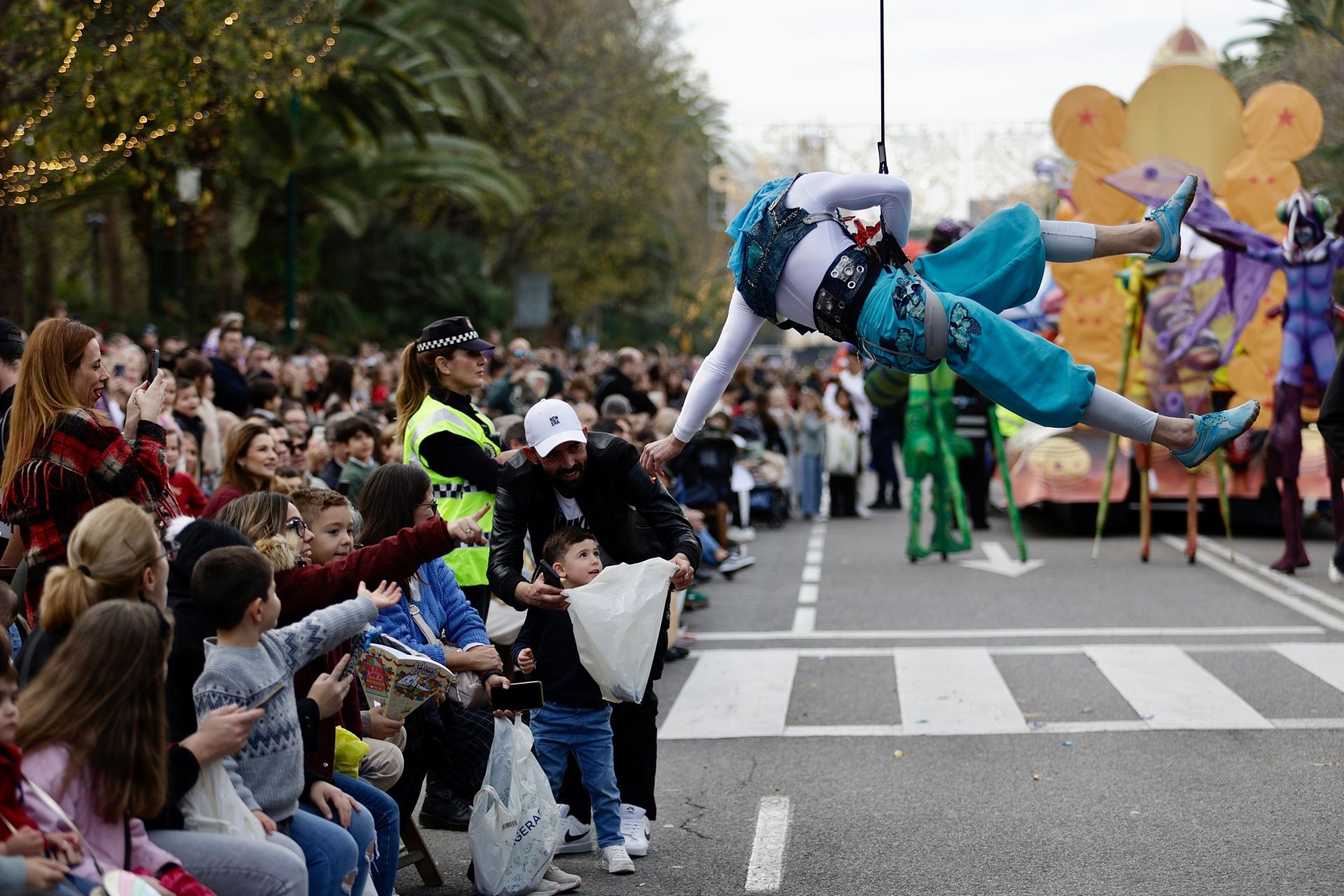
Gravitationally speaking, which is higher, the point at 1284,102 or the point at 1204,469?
the point at 1284,102

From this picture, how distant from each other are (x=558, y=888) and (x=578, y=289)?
128 ft

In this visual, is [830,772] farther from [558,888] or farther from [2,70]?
[2,70]

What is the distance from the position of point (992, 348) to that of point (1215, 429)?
2.62 ft

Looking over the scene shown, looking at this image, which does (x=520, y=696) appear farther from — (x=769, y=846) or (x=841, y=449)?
(x=841, y=449)

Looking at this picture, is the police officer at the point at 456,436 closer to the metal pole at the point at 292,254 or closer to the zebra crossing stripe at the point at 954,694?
the zebra crossing stripe at the point at 954,694

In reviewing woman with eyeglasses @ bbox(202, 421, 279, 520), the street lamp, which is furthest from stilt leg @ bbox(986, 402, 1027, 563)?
the street lamp

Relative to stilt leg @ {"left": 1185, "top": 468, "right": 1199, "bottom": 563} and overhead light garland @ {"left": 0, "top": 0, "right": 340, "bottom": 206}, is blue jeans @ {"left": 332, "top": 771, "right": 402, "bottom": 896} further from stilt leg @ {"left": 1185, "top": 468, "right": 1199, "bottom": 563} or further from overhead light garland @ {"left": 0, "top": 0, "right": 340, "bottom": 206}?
stilt leg @ {"left": 1185, "top": 468, "right": 1199, "bottom": 563}

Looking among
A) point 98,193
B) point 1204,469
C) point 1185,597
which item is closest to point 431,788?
point 1185,597

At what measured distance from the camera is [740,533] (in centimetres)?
1677

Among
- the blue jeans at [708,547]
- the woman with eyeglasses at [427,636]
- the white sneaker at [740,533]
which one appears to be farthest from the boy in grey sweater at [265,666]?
the white sneaker at [740,533]

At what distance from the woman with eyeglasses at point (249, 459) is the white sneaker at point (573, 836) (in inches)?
91.7

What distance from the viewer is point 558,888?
560cm

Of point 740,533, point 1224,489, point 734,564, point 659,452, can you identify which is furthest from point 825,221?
point 740,533

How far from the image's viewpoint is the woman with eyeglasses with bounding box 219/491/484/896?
16.3ft
